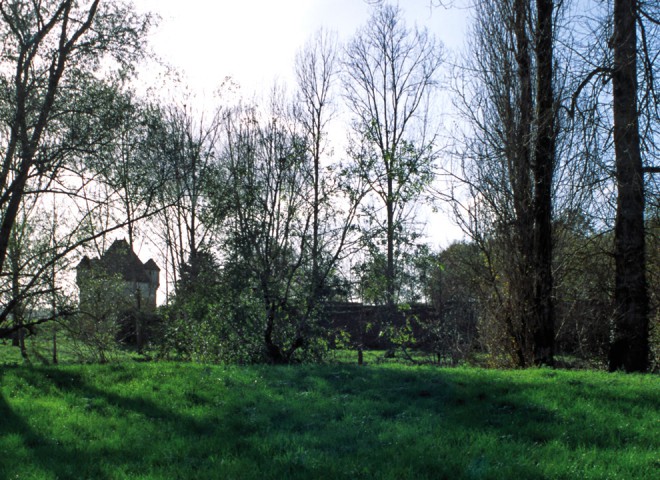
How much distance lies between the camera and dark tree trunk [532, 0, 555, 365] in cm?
1077

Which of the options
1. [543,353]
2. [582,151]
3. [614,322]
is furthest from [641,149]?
[543,353]

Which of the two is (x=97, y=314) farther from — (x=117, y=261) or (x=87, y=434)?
(x=87, y=434)

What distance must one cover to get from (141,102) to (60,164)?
2550mm

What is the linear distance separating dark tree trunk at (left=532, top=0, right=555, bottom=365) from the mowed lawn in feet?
8.07

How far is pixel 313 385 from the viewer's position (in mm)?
8016

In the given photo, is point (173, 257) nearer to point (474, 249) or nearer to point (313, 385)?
point (474, 249)

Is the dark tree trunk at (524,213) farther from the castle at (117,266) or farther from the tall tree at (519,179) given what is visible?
the castle at (117,266)

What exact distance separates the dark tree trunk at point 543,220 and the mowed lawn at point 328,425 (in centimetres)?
246

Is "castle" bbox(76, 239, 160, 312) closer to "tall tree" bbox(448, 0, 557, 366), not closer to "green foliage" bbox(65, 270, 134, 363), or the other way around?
"green foliage" bbox(65, 270, 134, 363)

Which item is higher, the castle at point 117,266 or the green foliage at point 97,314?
the castle at point 117,266

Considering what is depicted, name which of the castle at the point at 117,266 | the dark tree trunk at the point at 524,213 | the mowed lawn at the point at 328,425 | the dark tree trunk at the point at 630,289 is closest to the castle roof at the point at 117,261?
the castle at the point at 117,266

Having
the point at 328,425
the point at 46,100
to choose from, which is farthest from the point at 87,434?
the point at 46,100

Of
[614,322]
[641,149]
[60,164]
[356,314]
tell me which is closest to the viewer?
[641,149]

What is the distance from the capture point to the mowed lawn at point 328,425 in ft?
15.1
